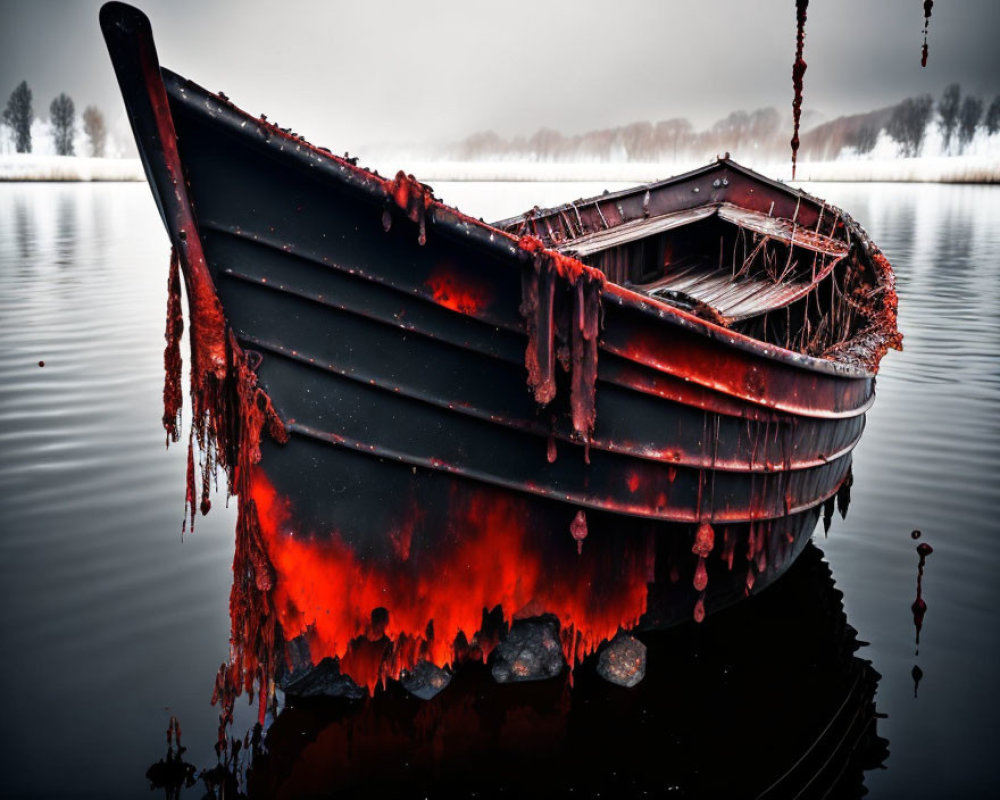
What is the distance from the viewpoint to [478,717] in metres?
4.57

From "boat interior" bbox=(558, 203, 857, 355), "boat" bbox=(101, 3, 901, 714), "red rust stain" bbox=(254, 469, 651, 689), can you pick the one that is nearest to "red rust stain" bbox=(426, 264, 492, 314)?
"boat" bbox=(101, 3, 901, 714)

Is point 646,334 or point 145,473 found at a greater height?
point 646,334

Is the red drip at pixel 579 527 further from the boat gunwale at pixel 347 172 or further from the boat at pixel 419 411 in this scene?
the boat gunwale at pixel 347 172

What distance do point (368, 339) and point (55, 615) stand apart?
126 inches

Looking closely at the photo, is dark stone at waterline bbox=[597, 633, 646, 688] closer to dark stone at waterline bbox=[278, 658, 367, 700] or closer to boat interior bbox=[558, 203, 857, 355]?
dark stone at waterline bbox=[278, 658, 367, 700]

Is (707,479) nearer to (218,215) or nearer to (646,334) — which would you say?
(646,334)

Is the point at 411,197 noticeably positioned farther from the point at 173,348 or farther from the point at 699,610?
the point at 699,610

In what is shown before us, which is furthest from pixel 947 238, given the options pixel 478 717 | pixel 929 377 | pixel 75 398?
pixel 478 717

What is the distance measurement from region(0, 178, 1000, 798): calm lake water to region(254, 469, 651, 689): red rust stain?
598 mm

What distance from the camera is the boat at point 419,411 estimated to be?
359 centimetres

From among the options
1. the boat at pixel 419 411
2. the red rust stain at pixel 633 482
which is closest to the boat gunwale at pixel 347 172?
the boat at pixel 419 411

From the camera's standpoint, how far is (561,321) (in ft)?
12.3

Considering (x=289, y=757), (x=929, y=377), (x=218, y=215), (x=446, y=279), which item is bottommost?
(x=289, y=757)

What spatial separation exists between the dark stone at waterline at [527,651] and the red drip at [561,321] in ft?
4.77
